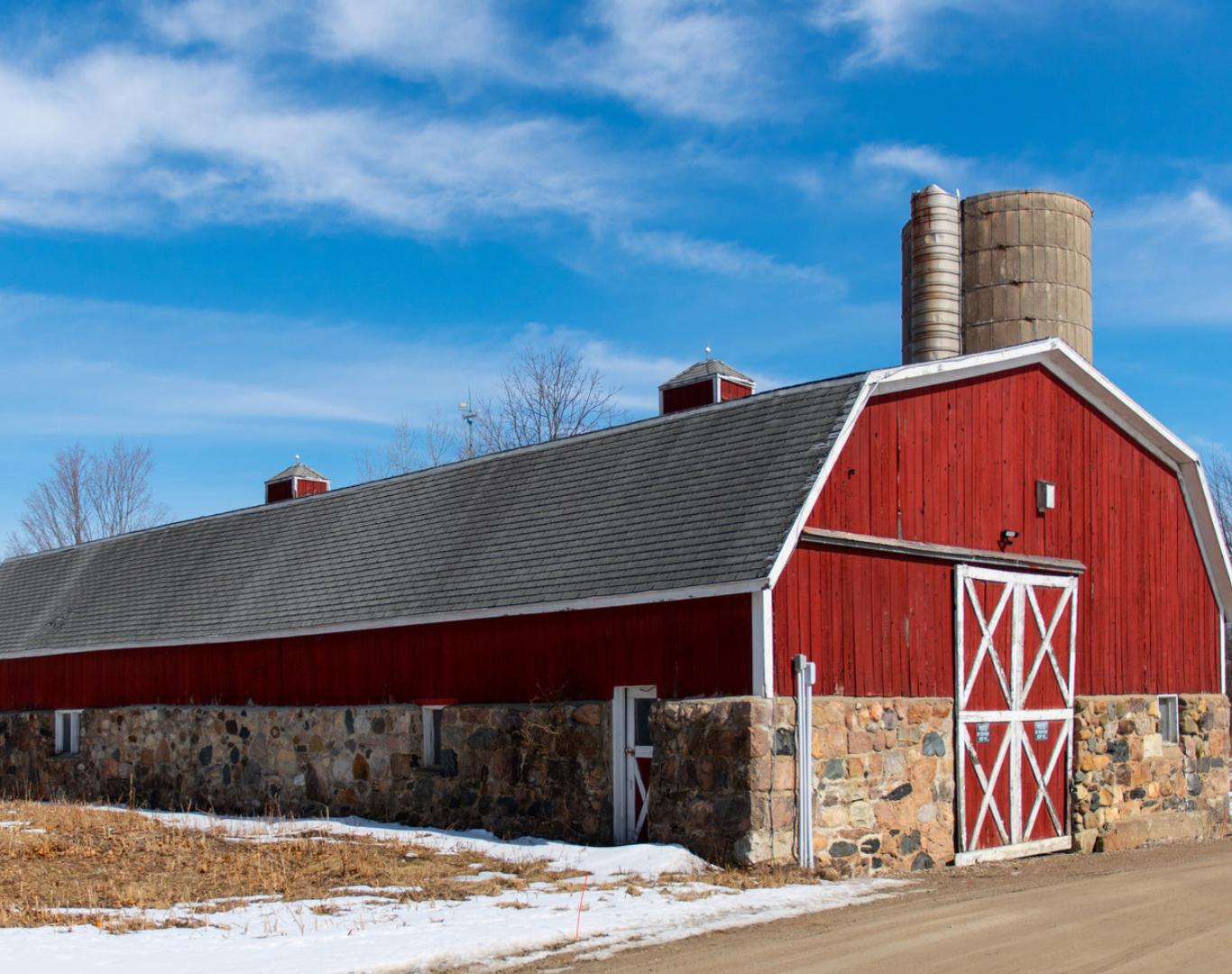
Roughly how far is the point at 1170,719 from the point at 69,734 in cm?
1824

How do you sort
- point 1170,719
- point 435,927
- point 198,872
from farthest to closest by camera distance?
point 1170,719 < point 198,872 < point 435,927

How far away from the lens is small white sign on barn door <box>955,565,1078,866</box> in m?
15.0

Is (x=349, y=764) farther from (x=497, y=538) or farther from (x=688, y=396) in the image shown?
(x=688, y=396)

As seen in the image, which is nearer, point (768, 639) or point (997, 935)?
point (997, 935)

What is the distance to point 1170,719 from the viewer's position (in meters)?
18.7

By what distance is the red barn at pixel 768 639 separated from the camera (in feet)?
44.5

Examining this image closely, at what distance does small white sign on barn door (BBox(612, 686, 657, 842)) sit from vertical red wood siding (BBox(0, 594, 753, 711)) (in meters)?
0.24

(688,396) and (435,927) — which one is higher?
(688,396)

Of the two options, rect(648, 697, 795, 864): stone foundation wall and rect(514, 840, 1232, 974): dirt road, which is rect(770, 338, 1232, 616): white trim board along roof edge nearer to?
rect(648, 697, 795, 864): stone foundation wall

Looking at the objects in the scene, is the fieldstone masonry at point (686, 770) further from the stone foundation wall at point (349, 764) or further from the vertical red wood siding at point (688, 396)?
the vertical red wood siding at point (688, 396)

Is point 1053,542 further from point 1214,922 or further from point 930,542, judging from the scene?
point 1214,922

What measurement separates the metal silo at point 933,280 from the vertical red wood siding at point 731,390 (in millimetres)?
2636

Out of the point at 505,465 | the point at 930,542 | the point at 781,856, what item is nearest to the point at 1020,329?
the point at 930,542

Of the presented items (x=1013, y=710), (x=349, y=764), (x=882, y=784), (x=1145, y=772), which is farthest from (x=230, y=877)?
(x=1145, y=772)
